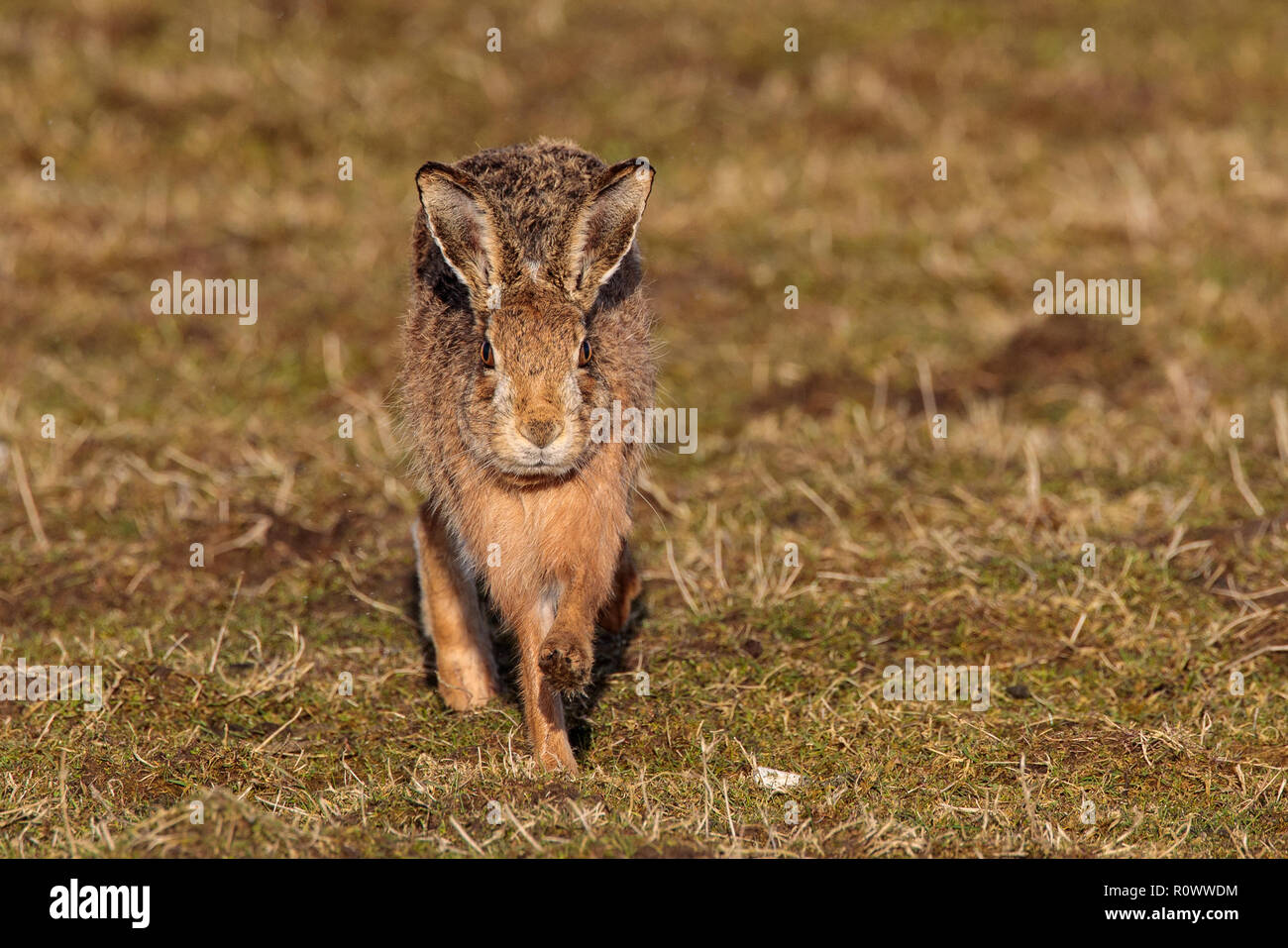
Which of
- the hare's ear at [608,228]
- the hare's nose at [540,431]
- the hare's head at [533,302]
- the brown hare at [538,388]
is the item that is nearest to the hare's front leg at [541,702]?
the brown hare at [538,388]

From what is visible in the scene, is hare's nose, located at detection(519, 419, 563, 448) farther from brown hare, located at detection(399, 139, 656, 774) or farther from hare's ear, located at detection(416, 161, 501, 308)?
hare's ear, located at detection(416, 161, 501, 308)

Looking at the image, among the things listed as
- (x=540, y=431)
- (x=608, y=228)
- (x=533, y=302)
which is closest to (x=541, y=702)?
(x=540, y=431)

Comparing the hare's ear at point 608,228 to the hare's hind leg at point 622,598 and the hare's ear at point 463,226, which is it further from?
the hare's hind leg at point 622,598

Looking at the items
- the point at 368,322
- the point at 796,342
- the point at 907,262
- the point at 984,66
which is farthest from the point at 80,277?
the point at 984,66

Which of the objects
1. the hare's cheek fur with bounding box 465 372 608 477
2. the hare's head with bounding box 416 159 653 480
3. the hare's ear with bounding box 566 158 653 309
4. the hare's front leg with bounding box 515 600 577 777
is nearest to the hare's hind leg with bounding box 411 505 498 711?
the hare's front leg with bounding box 515 600 577 777

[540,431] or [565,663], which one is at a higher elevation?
[540,431]

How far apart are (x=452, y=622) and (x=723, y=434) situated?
3.15 m

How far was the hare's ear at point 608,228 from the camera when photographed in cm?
555

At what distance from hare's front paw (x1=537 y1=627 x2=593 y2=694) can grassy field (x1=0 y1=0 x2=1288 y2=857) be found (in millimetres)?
382

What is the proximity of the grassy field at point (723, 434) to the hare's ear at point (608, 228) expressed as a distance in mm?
1715

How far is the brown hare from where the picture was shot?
5.32 meters

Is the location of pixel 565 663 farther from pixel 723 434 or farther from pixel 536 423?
pixel 723 434

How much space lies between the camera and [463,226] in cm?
563
